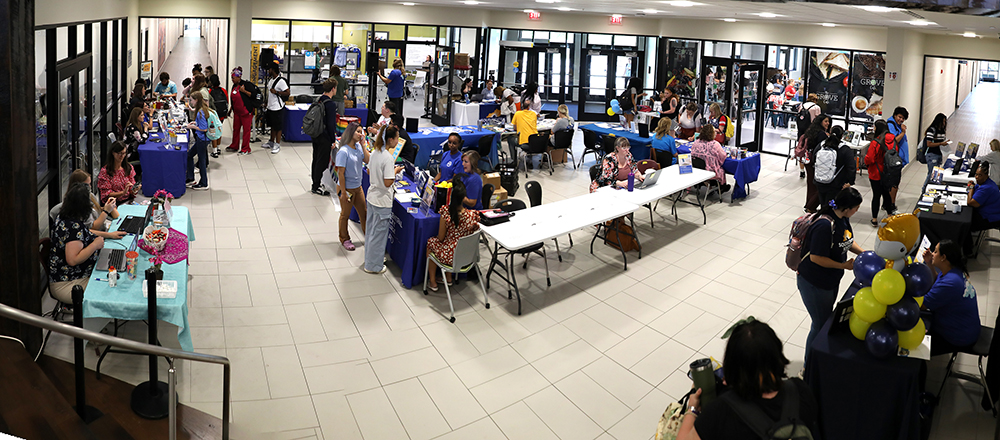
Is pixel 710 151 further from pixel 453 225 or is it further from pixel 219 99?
pixel 219 99

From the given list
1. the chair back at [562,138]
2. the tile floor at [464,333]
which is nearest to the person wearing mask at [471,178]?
the tile floor at [464,333]

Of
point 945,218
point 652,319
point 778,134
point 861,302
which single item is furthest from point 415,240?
point 778,134

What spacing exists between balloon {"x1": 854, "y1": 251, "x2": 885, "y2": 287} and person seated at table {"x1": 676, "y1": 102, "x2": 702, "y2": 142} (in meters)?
7.35

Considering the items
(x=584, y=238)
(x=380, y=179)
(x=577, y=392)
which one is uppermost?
(x=380, y=179)

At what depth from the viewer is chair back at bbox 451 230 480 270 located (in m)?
6.09

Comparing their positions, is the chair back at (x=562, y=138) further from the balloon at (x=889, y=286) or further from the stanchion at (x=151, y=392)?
the stanchion at (x=151, y=392)

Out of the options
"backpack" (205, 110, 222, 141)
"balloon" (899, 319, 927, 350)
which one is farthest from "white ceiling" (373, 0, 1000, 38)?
"backpack" (205, 110, 222, 141)

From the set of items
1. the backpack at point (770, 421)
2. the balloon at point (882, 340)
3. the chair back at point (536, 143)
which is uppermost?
the chair back at point (536, 143)

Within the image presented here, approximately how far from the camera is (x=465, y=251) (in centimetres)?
619

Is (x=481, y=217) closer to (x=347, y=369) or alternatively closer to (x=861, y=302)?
(x=347, y=369)

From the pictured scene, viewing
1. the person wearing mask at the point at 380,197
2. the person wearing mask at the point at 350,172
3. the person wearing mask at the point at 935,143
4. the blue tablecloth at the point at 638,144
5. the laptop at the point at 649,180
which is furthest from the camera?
the blue tablecloth at the point at 638,144

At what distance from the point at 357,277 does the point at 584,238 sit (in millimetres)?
2889

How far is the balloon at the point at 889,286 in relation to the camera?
12.9 feet

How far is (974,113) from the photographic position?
22562 mm
